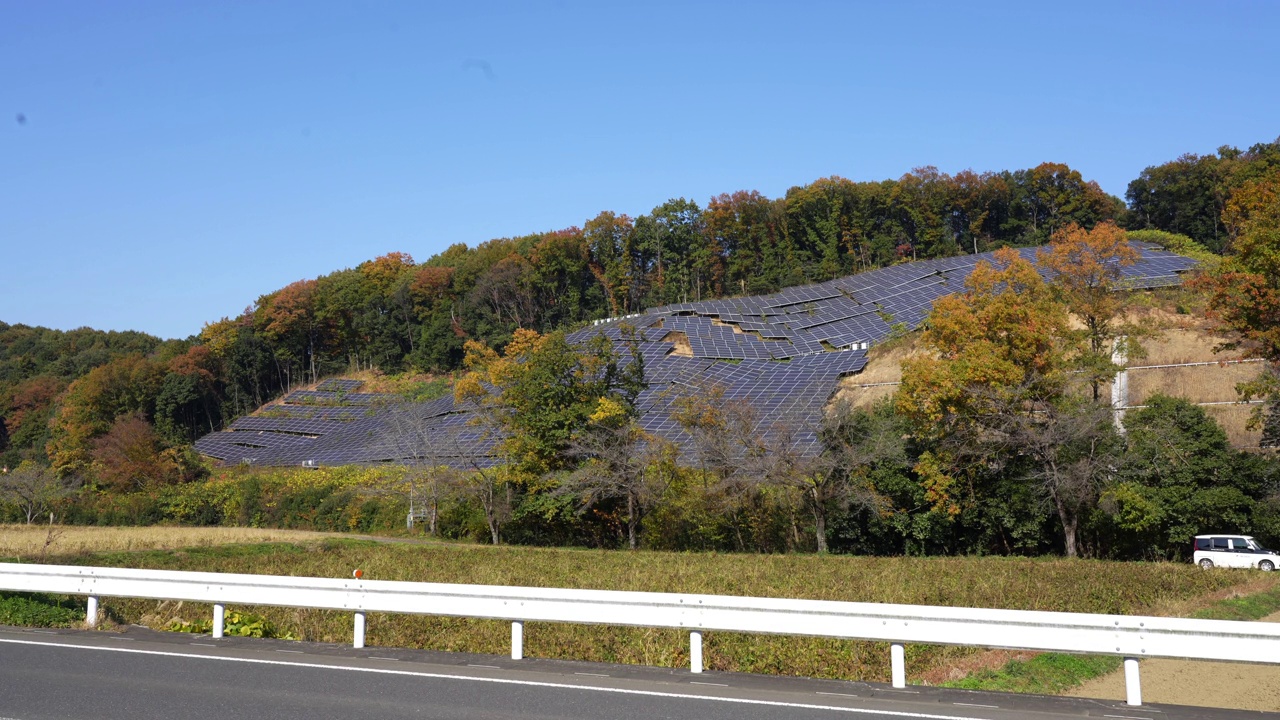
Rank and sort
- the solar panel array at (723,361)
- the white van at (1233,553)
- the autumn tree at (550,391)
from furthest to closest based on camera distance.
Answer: the solar panel array at (723,361), the autumn tree at (550,391), the white van at (1233,553)

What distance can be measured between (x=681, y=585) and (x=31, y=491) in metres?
51.2

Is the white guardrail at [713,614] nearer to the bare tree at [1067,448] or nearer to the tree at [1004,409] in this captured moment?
the bare tree at [1067,448]

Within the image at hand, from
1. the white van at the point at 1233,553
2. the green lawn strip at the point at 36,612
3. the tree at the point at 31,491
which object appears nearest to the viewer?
the green lawn strip at the point at 36,612

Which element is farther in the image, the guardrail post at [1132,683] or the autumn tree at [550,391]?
the autumn tree at [550,391]

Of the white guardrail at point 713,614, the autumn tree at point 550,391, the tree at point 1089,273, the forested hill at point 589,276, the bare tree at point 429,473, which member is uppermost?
the forested hill at point 589,276

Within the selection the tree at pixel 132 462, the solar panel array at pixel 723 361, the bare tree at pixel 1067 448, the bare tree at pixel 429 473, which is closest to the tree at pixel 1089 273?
the bare tree at pixel 1067 448

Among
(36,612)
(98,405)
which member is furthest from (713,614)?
(98,405)

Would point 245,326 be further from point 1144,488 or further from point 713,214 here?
point 1144,488

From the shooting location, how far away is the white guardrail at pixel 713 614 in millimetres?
8133

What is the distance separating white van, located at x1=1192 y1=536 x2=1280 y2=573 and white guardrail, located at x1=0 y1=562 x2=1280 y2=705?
23.9 metres

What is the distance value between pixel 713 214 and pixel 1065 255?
50.3 m

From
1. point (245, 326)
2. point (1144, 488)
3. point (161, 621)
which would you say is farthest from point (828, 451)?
point (245, 326)

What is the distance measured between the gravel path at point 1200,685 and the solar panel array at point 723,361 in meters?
36.4

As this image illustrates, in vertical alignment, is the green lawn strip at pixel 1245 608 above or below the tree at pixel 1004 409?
below
